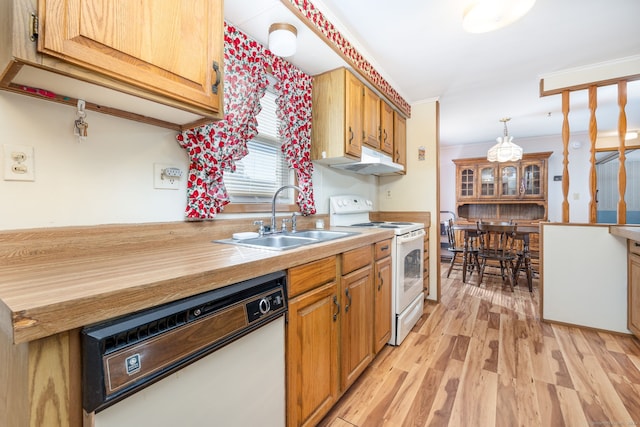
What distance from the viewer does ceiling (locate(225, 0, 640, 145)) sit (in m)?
1.70

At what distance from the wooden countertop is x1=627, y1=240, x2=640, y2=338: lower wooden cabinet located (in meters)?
0.12

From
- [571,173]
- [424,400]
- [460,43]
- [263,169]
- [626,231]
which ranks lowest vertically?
[424,400]

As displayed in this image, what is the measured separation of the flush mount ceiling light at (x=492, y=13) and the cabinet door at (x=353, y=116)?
82 centimetres

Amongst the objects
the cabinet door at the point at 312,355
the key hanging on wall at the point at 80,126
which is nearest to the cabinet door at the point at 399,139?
the cabinet door at the point at 312,355

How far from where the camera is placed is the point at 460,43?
2.10 metres

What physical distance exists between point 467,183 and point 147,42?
559cm

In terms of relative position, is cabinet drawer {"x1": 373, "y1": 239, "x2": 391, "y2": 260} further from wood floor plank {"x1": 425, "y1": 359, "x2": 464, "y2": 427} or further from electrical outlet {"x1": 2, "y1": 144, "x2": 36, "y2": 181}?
electrical outlet {"x1": 2, "y1": 144, "x2": 36, "y2": 181}

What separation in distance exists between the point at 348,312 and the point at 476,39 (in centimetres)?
215

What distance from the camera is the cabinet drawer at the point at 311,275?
1154 mm

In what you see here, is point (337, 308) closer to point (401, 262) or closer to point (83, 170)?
point (401, 262)

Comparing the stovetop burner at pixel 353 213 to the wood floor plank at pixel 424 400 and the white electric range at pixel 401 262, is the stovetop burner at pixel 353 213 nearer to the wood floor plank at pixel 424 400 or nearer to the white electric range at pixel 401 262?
the white electric range at pixel 401 262

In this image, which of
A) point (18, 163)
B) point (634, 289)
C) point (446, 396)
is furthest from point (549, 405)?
point (18, 163)

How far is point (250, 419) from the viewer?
3.10ft

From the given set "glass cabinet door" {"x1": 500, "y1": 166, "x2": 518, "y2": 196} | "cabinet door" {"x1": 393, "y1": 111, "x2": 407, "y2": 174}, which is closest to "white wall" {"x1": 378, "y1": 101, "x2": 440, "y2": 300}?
"cabinet door" {"x1": 393, "y1": 111, "x2": 407, "y2": 174}
